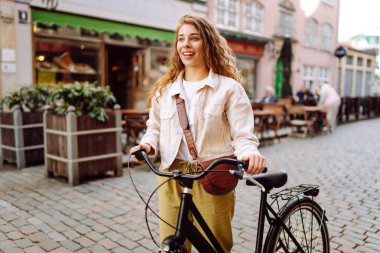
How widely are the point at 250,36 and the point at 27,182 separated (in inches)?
499

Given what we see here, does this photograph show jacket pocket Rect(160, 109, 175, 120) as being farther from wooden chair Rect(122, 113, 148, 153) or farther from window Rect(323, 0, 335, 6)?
window Rect(323, 0, 335, 6)

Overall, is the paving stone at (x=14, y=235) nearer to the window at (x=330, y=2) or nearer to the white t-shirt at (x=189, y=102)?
the white t-shirt at (x=189, y=102)

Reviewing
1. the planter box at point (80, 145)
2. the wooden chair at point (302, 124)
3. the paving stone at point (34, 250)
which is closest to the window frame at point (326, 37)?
the wooden chair at point (302, 124)

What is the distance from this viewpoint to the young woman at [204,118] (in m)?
2.21

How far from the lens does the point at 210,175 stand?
7.00ft

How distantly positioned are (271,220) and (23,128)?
5457mm

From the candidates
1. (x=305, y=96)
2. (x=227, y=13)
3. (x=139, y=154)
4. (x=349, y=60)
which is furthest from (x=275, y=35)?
(x=139, y=154)

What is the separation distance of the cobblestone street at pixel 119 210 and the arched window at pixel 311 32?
49.6 ft

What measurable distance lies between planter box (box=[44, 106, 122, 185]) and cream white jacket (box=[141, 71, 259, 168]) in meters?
3.42

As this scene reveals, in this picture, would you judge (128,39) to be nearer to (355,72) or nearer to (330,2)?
(330,2)

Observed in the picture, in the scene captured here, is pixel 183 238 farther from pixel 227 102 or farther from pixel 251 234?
pixel 251 234

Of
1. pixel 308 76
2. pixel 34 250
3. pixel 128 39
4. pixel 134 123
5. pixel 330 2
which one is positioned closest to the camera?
pixel 34 250

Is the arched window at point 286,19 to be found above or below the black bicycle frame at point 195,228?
above

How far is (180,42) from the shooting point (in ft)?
7.66
